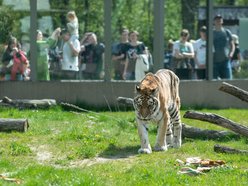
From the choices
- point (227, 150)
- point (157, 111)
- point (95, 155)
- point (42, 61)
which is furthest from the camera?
point (42, 61)

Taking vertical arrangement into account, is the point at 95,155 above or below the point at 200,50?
below

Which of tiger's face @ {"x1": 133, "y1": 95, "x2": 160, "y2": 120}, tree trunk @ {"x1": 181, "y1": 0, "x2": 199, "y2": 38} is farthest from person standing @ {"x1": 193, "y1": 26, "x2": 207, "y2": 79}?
tiger's face @ {"x1": 133, "y1": 95, "x2": 160, "y2": 120}

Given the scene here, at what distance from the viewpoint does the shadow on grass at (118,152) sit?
11.5 meters

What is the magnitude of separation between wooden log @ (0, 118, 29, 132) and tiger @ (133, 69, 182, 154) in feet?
8.07

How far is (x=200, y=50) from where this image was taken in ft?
62.4

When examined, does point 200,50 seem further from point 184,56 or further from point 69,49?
point 69,49

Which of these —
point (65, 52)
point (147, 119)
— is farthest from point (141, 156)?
point (65, 52)

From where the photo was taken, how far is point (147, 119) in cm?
1166

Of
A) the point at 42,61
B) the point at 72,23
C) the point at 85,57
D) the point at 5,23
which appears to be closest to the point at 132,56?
the point at 85,57

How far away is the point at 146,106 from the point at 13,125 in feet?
9.22

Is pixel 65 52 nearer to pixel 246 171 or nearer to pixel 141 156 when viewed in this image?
pixel 141 156

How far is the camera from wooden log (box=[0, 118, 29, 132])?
13281 millimetres

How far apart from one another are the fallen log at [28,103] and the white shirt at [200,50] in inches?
160

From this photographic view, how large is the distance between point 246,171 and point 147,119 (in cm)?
235
